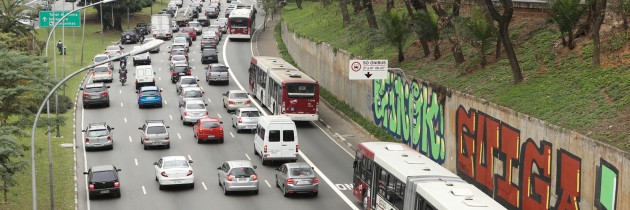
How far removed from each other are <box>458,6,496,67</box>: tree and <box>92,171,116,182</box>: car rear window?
18969 millimetres

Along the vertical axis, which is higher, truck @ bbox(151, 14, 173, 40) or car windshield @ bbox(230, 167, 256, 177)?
truck @ bbox(151, 14, 173, 40)

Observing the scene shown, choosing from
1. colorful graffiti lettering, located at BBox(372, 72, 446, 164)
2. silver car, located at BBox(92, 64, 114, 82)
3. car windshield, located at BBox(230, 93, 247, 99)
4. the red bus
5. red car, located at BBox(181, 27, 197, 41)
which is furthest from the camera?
red car, located at BBox(181, 27, 197, 41)

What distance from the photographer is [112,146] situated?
179ft

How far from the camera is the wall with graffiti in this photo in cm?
3125

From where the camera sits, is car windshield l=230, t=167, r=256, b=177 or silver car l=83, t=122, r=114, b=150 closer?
car windshield l=230, t=167, r=256, b=177

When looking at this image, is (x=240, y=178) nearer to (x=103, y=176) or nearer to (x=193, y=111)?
(x=103, y=176)

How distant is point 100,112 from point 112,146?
12326mm

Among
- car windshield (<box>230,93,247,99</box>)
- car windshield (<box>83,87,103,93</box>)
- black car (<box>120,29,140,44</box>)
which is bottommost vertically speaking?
car windshield (<box>230,93,247,99</box>)

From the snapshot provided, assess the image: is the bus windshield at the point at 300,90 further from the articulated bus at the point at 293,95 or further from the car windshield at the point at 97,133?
the car windshield at the point at 97,133

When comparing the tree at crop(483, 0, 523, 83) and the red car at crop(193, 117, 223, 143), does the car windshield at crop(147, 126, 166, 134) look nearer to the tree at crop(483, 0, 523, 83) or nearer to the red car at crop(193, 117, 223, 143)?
the red car at crop(193, 117, 223, 143)

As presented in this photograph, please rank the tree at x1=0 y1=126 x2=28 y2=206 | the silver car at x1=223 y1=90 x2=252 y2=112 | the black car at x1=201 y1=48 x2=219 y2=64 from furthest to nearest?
the black car at x1=201 y1=48 x2=219 y2=64, the silver car at x1=223 y1=90 x2=252 y2=112, the tree at x1=0 y1=126 x2=28 y2=206

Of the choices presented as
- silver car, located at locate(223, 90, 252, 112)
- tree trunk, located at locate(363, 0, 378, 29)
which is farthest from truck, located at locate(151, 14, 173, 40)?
silver car, located at locate(223, 90, 252, 112)

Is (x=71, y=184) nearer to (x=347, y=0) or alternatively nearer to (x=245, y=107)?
(x=245, y=107)

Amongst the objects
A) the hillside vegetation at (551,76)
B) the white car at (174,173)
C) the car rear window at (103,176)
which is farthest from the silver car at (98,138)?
the hillside vegetation at (551,76)
